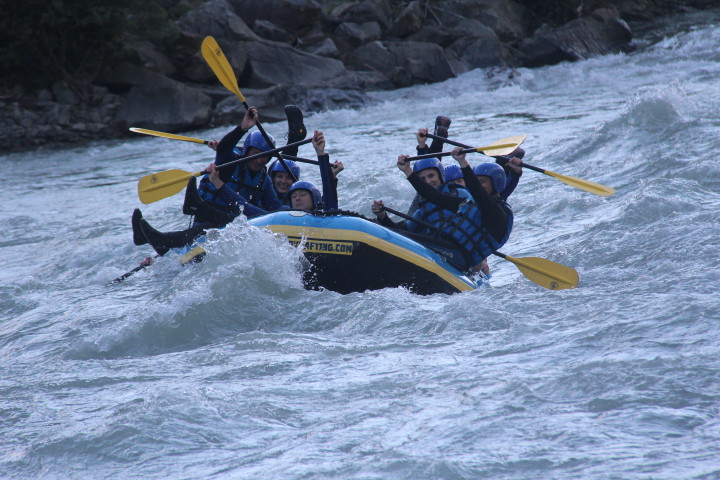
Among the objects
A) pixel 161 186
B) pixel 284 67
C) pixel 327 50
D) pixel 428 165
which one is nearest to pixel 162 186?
pixel 161 186

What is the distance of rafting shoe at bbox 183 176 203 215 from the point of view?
5.76 meters

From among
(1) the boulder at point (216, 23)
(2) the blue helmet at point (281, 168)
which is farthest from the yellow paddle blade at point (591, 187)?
(1) the boulder at point (216, 23)

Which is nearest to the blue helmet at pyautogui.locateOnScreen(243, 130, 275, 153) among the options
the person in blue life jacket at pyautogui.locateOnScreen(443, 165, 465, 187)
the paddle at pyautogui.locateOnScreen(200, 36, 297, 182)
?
the paddle at pyautogui.locateOnScreen(200, 36, 297, 182)

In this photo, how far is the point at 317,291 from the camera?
5.15 m

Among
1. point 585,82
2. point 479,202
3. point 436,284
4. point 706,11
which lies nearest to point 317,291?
point 436,284

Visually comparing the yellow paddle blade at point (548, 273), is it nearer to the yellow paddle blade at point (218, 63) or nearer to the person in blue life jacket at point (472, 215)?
the person in blue life jacket at point (472, 215)

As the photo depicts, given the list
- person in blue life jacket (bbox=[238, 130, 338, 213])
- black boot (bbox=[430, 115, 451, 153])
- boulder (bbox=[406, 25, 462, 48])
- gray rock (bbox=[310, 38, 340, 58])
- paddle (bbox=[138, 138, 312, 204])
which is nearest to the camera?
person in blue life jacket (bbox=[238, 130, 338, 213])

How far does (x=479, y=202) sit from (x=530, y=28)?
21047 mm

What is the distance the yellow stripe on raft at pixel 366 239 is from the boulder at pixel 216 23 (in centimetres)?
1421

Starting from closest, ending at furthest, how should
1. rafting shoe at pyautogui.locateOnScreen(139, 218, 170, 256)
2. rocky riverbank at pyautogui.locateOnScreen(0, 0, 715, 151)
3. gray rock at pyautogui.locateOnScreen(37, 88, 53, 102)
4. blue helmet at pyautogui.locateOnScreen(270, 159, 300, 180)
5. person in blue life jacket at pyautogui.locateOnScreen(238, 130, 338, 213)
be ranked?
1. person in blue life jacket at pyautogui.locateOnScreen(238, 130, 338, 213)
2. rafting shoe at pyautogui.locateOnScreen(139, 218, 170, 256)
3. blue helmet at pyautogui.locateOnScreen(270, 159, 300, 180)
4. rocky riverbank at pyautogui.locateOnScreen(0, 0, 715, 151)
5. gray rock at pyautogui.locateOnScreen(37, 88, 53, 102)

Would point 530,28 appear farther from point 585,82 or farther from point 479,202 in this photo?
point 479,202

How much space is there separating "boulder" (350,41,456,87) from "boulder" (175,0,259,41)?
2.86 metres

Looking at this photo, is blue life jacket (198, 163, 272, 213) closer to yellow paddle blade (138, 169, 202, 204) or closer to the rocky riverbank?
yellow paddle blade (138, 169, 202, 204)

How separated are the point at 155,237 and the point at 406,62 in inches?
563
